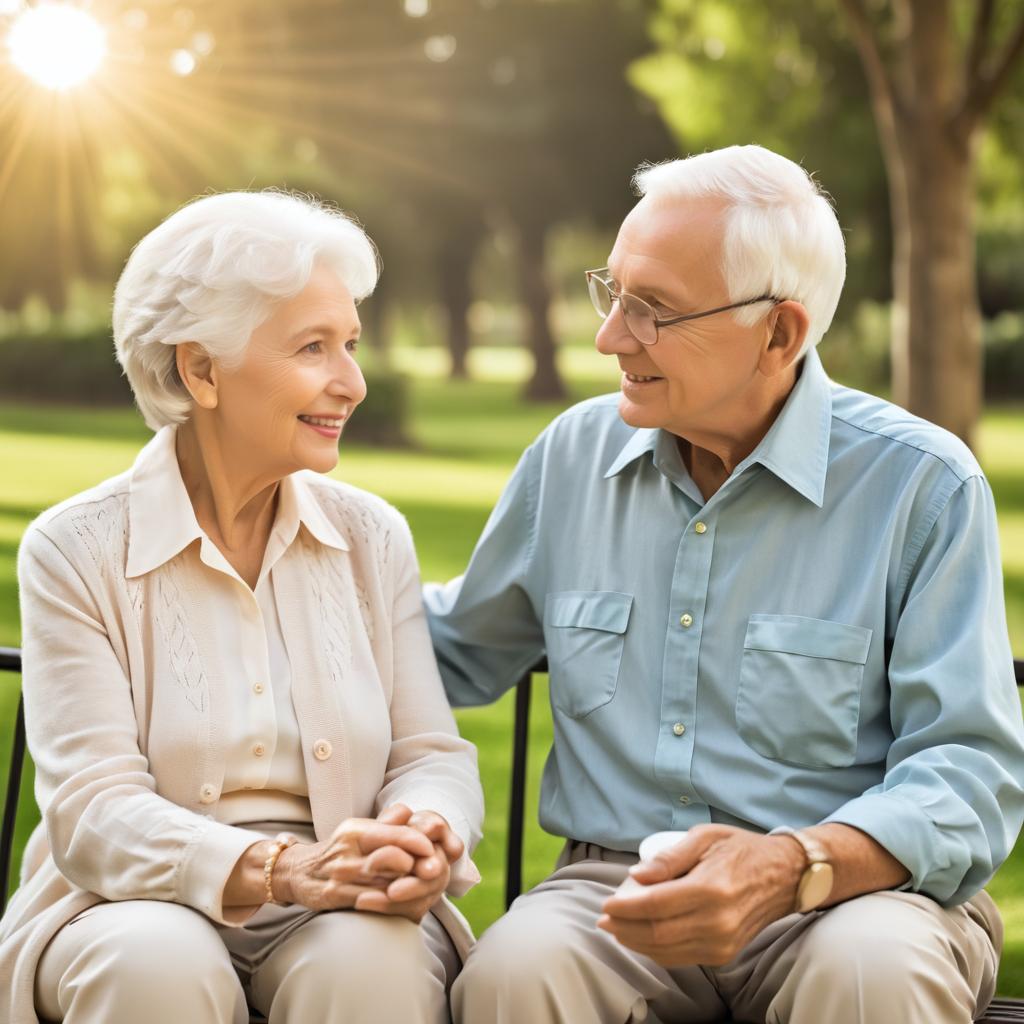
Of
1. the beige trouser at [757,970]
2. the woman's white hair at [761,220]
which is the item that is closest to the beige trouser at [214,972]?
the beige trouser at [757,970]

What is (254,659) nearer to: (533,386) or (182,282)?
(182,282)

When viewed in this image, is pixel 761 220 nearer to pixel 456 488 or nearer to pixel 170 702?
pixel 170 702

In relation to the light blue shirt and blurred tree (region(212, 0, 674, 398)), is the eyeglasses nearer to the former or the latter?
the light blue shirt

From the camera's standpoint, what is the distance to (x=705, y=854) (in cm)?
221

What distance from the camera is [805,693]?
98.7 inches

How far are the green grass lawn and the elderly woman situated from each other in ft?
5.88

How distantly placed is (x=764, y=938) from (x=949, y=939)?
30 cm

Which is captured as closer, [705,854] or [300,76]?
[705,854]

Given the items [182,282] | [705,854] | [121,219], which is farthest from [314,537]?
[121,219]

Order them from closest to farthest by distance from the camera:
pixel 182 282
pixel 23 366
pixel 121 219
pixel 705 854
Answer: pixel 705 854 < pixel 182 282 < pixel 23 366 < pixel 121 219

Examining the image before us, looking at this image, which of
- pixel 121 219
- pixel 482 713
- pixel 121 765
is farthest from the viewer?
pixel 121 219

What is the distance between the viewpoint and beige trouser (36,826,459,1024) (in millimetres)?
2160

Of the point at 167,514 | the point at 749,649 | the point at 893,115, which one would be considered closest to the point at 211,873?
the point at 167,514

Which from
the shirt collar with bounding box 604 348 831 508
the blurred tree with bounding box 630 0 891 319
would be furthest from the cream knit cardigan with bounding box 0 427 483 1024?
the blurred tree with bounding box 630 0 891 319
